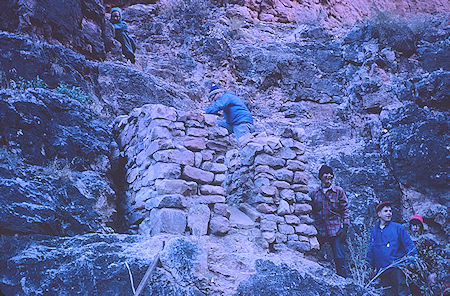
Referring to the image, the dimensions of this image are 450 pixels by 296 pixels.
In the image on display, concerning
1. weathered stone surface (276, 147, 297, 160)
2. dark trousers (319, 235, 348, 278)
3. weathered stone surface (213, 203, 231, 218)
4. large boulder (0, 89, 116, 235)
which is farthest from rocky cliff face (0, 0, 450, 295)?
weathered stone surface (276, 147, 297, 160)

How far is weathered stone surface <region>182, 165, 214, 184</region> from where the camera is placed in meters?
4.47

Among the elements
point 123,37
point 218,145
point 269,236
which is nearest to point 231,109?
point 218,145

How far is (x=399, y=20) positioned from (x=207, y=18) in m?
6.60

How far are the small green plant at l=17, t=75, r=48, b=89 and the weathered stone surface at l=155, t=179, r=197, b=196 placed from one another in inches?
116

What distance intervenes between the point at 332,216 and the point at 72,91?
445cm

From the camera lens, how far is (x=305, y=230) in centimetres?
496

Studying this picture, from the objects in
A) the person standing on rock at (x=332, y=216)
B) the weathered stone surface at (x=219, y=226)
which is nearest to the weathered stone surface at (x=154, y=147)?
the weathered stone surface at (x=219, y=226)

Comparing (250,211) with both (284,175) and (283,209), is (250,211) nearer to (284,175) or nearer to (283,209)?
(283,209)

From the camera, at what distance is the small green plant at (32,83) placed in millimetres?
5844

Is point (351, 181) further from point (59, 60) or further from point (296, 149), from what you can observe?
point (59, 60)

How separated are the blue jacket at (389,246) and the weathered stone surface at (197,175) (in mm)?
2259

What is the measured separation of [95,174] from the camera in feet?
16.3

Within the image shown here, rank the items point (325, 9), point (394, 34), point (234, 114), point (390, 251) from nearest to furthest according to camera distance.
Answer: point (390, 251)
point (234, 114)
point (394, 34)
point (325, 9)

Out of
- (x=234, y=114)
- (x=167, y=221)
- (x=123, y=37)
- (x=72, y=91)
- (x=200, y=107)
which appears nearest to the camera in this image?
(x=167, y=221)
